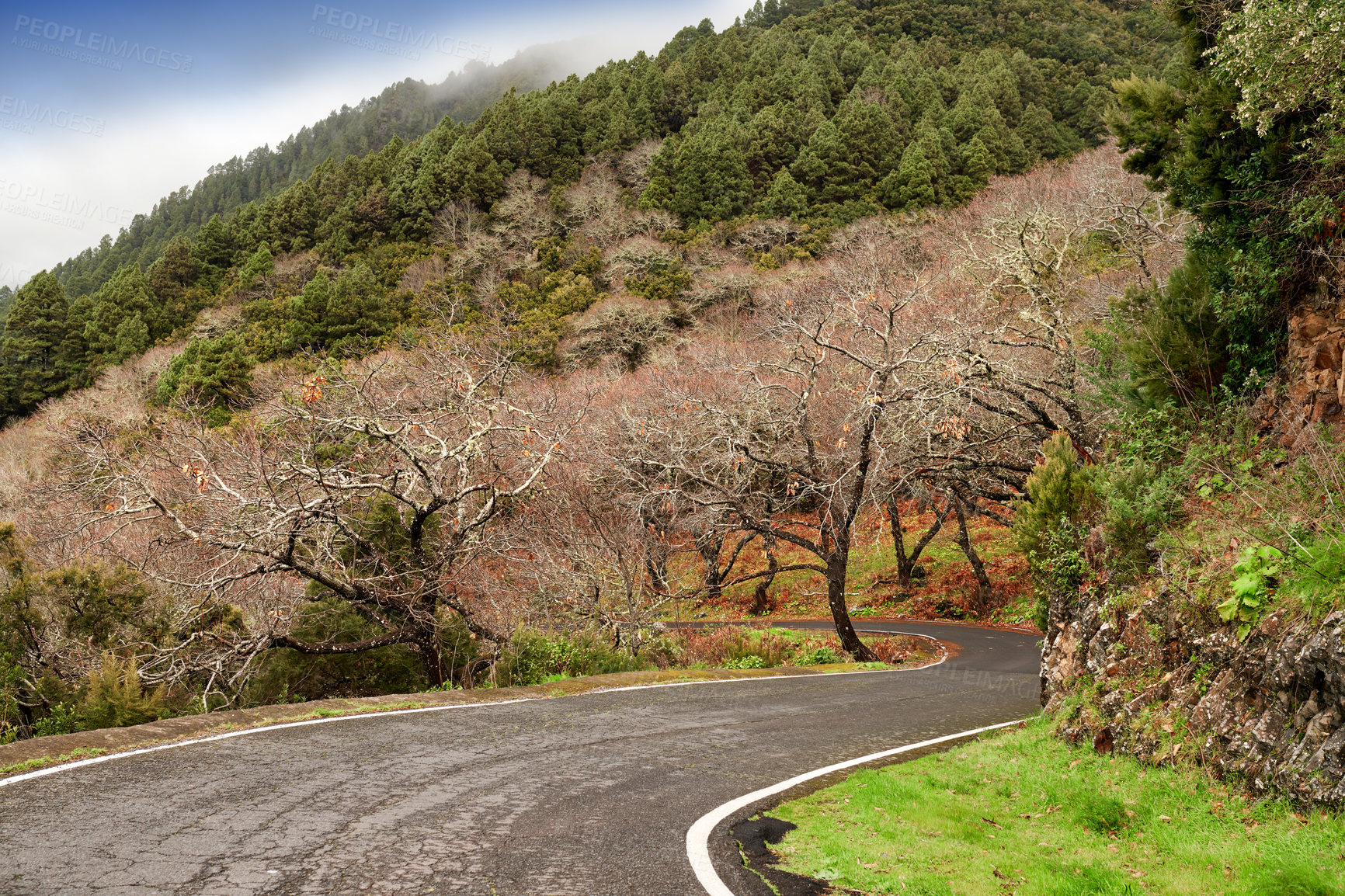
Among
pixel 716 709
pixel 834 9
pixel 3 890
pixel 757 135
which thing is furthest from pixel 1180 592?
pixel 834 9

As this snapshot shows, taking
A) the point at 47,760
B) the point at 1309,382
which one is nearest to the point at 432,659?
the point at 47,760

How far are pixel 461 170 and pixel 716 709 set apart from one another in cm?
5345

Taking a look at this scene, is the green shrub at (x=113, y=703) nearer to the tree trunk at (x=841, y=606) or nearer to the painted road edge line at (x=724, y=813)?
the painted road edge line at (x=724, y=813)

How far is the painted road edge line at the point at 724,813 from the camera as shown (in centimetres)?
433

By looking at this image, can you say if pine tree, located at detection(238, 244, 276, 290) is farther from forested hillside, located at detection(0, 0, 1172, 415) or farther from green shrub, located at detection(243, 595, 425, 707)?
green shrub, located at detection(243, 595, 425, 707)

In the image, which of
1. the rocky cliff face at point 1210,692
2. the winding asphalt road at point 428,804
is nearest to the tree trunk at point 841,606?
the winding asphalt road at point 428,804

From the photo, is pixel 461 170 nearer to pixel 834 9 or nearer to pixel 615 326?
pixel 615 326

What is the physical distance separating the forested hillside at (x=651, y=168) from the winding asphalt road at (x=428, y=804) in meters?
Answer: 28.8

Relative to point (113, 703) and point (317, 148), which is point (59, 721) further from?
point (317, 148)

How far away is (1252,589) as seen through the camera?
6.08 m

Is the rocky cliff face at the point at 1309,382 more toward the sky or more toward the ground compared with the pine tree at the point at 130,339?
more toward the ground

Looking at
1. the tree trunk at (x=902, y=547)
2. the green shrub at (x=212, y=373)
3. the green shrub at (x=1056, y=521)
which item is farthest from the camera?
the green shrub at (x=212, y=373)

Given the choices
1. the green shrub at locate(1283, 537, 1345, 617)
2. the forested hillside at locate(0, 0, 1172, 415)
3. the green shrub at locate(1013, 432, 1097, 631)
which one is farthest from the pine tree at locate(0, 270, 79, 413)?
the green shrub at locate(1283, 537, 1345, 617)

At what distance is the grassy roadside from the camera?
173 inches
